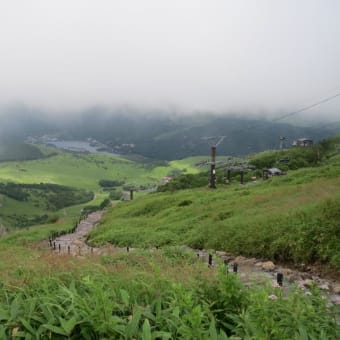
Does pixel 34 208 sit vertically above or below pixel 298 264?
below

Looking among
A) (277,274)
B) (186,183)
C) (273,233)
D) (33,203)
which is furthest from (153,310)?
(33,203)

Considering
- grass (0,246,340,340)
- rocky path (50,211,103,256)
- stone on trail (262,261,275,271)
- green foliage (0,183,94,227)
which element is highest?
grass (0,246,340,340)

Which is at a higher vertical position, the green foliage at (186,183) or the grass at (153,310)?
the grass at (153,310)

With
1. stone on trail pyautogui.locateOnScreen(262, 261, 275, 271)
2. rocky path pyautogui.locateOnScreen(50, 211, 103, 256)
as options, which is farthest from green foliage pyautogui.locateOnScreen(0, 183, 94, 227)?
stone on trail pyautogui.locateOnScreen(262, 261, 275, 271)

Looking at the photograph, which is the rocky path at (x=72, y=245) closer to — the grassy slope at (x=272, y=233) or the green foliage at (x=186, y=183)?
the grassy slope at (x=272, y=233)

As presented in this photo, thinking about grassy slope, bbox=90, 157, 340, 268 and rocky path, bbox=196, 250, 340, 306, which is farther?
grassy slope, bbox=90, 157, 340, 268

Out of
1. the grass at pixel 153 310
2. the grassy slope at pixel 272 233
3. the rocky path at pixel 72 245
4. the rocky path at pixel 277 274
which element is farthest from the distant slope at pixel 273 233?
the grass at pixel 153 310

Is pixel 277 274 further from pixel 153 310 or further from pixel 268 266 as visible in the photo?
pixel 153 310

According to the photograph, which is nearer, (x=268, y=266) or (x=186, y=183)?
(x=268, y=266)

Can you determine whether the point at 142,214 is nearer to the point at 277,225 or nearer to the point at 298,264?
the point at 277,225

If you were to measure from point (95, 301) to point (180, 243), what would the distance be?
1950 cm

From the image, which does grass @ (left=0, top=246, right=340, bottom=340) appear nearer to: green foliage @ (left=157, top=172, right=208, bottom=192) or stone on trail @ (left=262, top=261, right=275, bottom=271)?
stone on trail @ (left=262, top=261, right=275, bottom=271)

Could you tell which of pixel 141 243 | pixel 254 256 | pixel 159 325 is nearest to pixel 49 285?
pixel 159 325

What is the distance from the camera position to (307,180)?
39.3 metres
